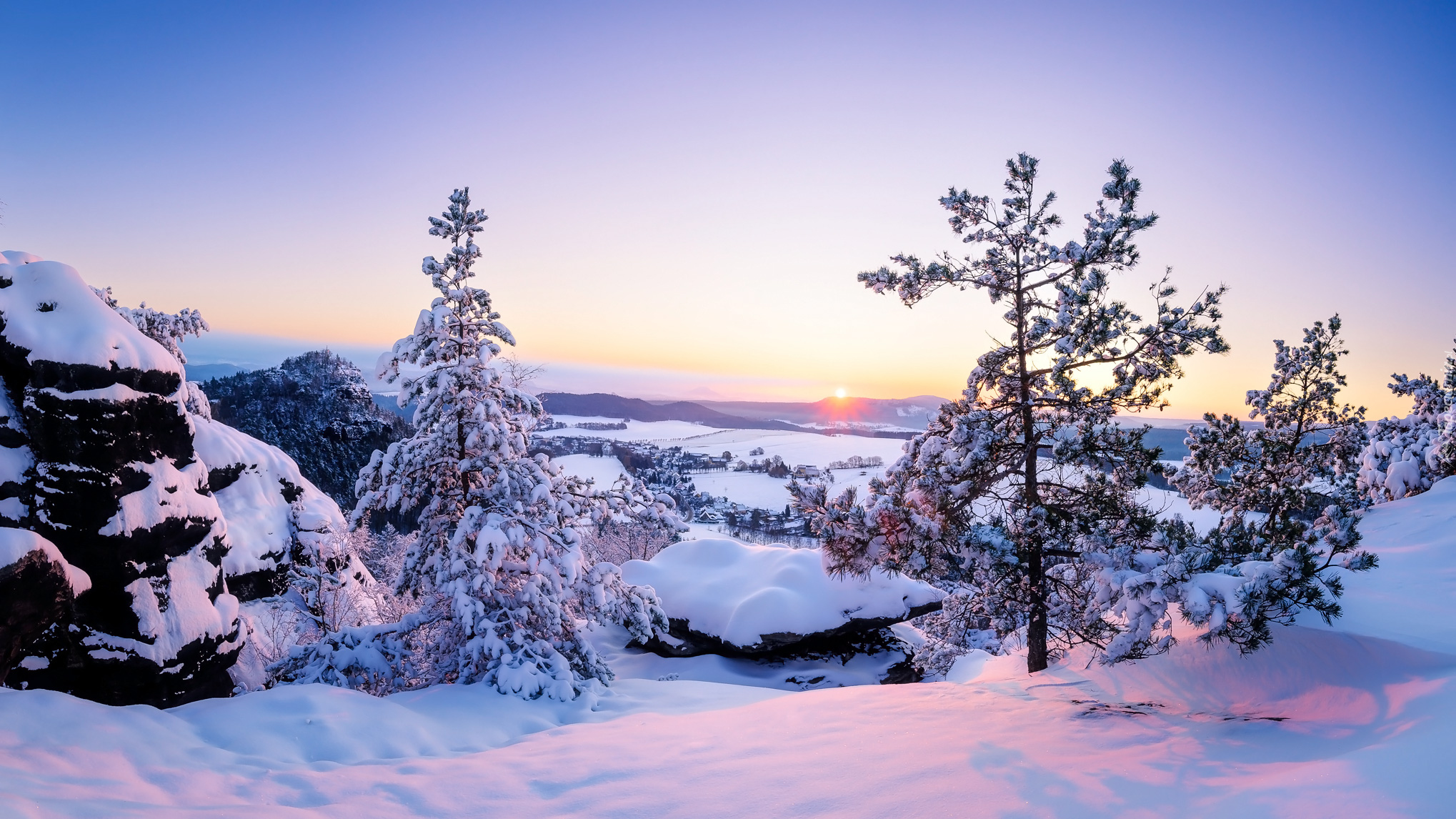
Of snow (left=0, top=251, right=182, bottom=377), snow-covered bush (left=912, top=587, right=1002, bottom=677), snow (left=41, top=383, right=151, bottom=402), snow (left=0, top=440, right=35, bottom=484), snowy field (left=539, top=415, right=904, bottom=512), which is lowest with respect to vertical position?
snowy field (left=539, top=415, right=904, bottom=512)

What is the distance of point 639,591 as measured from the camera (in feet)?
37.2

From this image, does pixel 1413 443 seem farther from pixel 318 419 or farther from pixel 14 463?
pixel 318 419

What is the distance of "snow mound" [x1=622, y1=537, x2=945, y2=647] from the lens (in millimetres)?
19266

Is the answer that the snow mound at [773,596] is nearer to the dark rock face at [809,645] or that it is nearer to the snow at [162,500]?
the dark rock face at [809,645]

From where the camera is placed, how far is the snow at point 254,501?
44.6 feet

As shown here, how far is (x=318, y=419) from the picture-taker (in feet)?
159

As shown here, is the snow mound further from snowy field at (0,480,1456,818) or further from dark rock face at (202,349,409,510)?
dark rock face at (202,349,409,510)

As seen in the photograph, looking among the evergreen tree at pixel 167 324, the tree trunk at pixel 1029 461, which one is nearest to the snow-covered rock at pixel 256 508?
the evergreen tree at pixel 167 324

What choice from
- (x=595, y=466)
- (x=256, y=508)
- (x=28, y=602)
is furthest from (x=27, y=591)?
(x=595, y=466)

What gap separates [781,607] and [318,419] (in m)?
46.7

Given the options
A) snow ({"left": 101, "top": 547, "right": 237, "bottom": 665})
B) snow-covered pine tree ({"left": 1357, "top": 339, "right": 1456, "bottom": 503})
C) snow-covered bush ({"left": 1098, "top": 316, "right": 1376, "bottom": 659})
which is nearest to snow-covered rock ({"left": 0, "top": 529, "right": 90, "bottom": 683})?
snow ({"left": 101, "top": 547, "right": 237, "bottom": 665})

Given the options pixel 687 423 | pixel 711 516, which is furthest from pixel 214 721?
pixel 687 423

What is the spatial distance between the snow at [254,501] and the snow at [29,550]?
666cm

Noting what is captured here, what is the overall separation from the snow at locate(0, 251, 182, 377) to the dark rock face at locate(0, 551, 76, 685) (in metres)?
2.60
